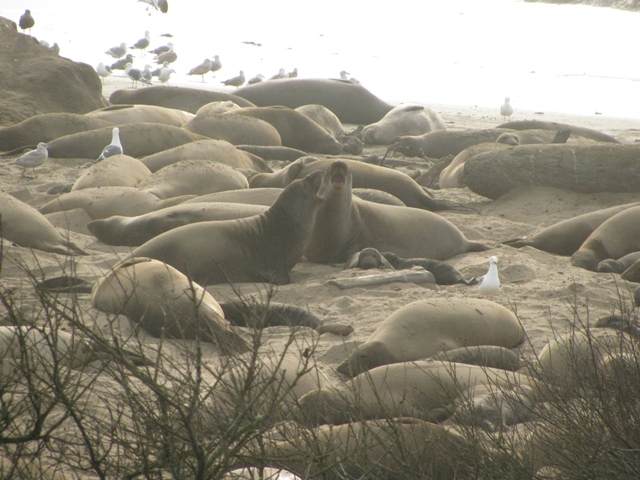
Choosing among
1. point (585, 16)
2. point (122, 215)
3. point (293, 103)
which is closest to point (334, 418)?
point (122, 215)

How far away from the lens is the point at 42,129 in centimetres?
914

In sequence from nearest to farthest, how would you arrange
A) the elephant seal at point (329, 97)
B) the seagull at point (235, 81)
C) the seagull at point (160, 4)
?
the elephant seal at point (329, 97) → the seagull at point (235, 81) → the seagull at point (160, 4)

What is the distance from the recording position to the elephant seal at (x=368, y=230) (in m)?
5.88

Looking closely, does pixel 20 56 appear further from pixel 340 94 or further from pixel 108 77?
pixel 108 77

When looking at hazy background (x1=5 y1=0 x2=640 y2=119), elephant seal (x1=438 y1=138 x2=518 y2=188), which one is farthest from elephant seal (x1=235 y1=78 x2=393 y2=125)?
elephant seal (x1=438 y1=138 x2=518 y2=188)

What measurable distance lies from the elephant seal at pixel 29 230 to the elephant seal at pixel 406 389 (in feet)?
8.81

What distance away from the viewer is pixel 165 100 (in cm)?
1201

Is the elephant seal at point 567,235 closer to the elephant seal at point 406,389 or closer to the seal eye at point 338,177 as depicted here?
the seal eye at point 338,177

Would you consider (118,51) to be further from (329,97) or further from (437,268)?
(437,268)

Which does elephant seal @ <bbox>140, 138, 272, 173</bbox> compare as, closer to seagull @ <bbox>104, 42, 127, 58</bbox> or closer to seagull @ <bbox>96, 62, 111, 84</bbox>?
seagull @ <bbox>96, 62, 111, 84</bbox>

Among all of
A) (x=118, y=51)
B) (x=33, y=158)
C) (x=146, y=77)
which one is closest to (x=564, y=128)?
(x=33, y=158)

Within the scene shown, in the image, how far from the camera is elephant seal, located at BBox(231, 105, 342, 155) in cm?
1009

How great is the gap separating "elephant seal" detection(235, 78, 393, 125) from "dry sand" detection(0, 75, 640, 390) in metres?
5.35

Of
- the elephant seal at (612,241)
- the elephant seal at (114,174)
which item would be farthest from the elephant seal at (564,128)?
the elephant seal at (114,174)
